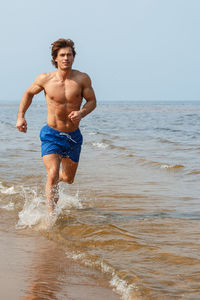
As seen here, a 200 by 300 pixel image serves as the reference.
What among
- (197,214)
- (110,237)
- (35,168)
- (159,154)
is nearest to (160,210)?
(197,214)

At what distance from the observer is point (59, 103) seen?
5.43m

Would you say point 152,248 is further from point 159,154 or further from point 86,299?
point 159,154

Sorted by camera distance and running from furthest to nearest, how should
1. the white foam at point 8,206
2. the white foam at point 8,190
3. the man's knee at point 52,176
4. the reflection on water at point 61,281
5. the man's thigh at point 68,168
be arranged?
the white foam at point 8,190 → the white foam at point 8,206 → the man's thigh at point 68,168 → the man's knee at point 52,176 → the reflection on water at point 61,281

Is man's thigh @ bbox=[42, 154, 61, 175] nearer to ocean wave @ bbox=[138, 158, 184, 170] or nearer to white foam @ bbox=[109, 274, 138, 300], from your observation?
white foam @ bbox=[109, 274, 138, 300]

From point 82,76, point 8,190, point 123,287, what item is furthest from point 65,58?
point 8,190

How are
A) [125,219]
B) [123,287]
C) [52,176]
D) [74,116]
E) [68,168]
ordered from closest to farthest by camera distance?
[123,287] → [74,116] → [52,176] → [125,219] → [68,168]

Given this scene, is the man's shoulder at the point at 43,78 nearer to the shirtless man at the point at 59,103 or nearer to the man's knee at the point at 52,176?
the shirtless man at the point at 59,103

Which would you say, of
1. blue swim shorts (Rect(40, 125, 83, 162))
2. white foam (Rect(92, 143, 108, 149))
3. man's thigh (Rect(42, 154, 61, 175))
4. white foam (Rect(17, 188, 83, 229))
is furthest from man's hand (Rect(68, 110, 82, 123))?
white foam (Rect(92, 143, 108, 149))

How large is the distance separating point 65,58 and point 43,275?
2568 mm

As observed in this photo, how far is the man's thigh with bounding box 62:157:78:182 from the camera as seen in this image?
5.84 meters

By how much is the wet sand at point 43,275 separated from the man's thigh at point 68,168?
1.26 m

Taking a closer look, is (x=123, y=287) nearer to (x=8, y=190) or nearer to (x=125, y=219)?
(x=125, y=219)

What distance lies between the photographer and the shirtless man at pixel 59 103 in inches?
209

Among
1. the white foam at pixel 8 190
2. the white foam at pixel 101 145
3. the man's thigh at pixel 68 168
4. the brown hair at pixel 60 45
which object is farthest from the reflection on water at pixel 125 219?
the white foam at pixel 101 145
